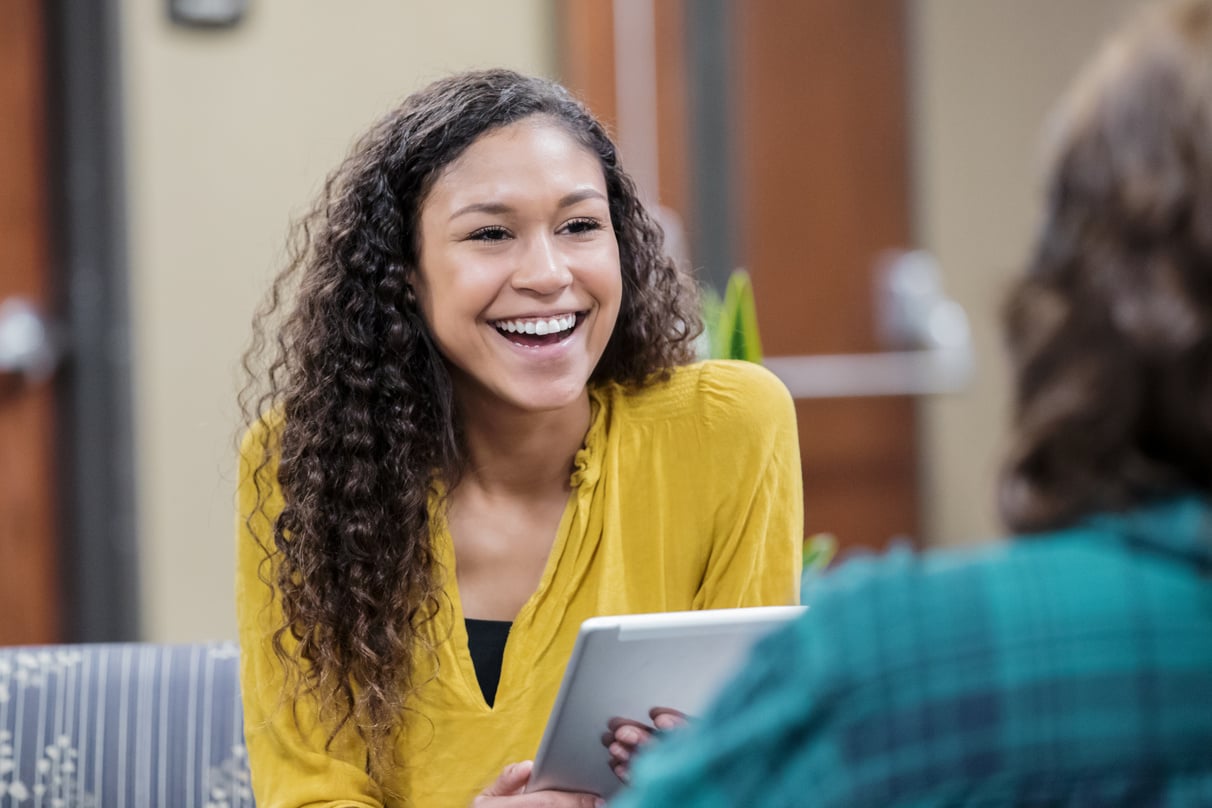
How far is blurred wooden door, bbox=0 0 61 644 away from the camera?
2744 millimetres

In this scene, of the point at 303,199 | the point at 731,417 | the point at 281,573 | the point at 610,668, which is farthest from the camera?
the point at 303,199

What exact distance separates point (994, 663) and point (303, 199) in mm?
2304

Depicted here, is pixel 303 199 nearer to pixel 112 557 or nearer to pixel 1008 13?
pixel 112 557

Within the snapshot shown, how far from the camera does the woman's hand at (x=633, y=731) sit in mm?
1134

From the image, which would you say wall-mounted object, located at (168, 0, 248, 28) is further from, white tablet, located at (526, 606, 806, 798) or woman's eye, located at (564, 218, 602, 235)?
white tablet, located at (526, 606, 806, 798)

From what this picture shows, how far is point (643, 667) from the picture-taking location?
108cm

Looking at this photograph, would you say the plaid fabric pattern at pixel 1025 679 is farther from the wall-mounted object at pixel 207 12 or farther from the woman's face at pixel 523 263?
the wall-mounted object at pixel 207 12

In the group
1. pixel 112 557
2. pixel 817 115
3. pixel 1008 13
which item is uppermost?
pixel 1008 13

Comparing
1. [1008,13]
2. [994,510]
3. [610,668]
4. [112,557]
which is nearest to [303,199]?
[112,557]

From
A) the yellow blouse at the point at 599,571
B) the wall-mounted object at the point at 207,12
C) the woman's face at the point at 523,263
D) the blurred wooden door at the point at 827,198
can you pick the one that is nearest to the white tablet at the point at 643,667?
the yellow blouse at the point at 599,571

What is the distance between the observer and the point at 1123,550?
682 mm

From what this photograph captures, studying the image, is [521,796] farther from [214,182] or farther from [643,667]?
[214,182]

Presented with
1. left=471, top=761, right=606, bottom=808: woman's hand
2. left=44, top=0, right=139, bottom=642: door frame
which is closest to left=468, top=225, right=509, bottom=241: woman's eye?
left=471, top=761, right=606, bottom=808: woman's hand

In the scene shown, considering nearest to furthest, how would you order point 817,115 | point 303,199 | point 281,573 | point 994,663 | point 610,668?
point 994,663, point 610,668, point 281,573, point 303,199, point 817,115
